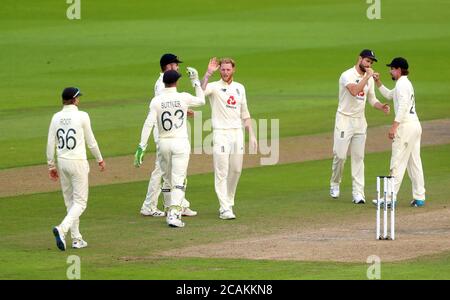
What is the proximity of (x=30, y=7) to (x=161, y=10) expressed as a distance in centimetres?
544

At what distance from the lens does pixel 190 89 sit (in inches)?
1458

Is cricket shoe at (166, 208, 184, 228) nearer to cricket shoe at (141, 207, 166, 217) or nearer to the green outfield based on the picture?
cricket shoe at (141, 207, 166, 217)

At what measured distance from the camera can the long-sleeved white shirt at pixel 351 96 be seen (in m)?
21.8

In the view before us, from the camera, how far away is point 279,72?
134 feet

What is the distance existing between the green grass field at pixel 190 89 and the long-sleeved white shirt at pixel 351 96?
156 centimetres

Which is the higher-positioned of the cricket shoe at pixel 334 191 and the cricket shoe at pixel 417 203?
the cricket shoe at pixel 334 191

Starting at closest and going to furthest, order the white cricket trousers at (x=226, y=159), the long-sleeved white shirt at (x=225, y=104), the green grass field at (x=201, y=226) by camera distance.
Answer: the green grass field at (x=201, y=226)
the white cricket trousers at (x=226, y=159)
the long-sleeved white shirt at (x=225, y=104)

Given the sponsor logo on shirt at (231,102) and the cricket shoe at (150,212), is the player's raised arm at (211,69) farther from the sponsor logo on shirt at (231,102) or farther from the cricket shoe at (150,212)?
the cricket shoe at (150,212)

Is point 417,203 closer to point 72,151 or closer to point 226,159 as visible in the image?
point 226,159

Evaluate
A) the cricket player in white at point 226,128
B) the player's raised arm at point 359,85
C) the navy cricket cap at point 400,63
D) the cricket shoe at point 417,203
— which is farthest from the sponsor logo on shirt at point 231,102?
the cricket shoe at point 417,203

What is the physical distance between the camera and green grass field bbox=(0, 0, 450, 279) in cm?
1645

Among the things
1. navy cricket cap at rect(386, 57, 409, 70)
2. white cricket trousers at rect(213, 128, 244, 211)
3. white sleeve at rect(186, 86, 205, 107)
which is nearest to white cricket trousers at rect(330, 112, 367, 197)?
navy cricket cap at rect(386, 57, 409, 70)

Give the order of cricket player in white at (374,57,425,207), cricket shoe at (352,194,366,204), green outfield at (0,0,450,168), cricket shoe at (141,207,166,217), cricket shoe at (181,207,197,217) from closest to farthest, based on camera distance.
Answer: cricket shoe at (181,207,197,217)
cricket shoe at (141,207,166,217)
cricket player in white at (374,57,425,207)
cricket shoe at (352,194,366,204)
green outfield at (0,0,450,168)

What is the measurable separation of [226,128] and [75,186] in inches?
134
